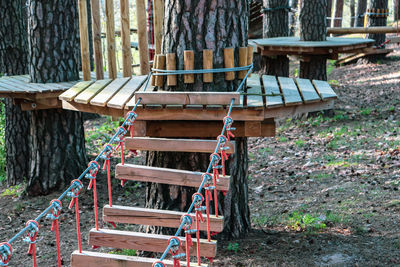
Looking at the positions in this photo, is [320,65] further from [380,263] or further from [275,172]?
Result: [380,263]

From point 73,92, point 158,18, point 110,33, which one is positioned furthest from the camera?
point 110,33

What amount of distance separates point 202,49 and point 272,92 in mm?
697

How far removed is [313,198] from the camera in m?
5.53

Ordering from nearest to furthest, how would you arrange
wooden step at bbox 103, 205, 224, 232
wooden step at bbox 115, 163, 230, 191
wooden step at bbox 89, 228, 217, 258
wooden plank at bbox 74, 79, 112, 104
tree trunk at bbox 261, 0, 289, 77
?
wooden step at bbox 89, 228, 217, 258, wooden step at bbox 103, 205, 224, 232, wooden step at bbox 115, 163, 230, 191, wooden plank at bbox 74, 79, 112, 104, tree trunk at bbox 261, 0, 289, 77

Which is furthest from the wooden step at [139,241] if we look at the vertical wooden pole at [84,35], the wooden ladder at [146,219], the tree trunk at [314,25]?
the tree trunk at [314,25]

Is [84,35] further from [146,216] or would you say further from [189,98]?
[146,216]

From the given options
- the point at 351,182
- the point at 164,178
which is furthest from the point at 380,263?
the point at 351,182

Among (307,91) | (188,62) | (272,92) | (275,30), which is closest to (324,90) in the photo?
(307,91)

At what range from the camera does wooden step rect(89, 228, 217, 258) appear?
284 centimetres

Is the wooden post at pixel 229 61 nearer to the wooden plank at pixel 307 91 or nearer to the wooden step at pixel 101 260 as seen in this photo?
the wooden plank at pixel 307 91

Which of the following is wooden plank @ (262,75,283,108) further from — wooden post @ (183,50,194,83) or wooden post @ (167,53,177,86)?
wooden post @ (167,53,177,86)

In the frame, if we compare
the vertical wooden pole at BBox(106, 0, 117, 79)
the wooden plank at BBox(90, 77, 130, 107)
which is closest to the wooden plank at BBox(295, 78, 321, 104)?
the wooden plank at BBox(90, 77, 130, 107)

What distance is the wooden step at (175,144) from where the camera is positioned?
11.1 feet

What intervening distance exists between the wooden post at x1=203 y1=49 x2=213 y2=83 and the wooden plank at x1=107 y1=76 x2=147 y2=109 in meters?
0.68
